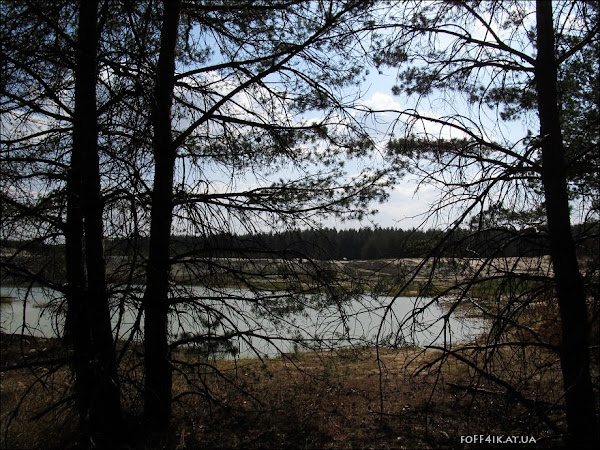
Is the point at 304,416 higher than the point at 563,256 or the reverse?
the reverse

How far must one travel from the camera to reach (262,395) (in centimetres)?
611

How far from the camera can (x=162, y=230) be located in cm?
491

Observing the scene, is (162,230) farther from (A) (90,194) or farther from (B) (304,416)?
(B) (304,416)

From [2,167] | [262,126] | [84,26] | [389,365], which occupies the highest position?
[84,26]

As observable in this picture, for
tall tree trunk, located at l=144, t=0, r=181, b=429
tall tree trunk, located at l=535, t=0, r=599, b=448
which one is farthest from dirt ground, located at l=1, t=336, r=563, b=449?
Result: tall tree trunk, located at l=535, t=0, r=599, b=448

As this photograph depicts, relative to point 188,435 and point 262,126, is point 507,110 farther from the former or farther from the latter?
point 188,435

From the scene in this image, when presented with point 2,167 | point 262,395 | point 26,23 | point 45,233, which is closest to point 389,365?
point 262,395

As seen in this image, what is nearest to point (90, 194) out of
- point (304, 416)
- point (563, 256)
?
point (304, 416)

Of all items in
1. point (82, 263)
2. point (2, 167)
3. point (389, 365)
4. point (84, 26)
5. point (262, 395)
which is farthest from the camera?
point (389, 365)

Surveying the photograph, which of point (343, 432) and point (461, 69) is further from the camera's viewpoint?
point (343, 432)

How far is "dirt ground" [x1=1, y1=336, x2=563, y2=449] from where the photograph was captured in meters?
4.60

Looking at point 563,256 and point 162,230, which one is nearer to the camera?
point 563,256

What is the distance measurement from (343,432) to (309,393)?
1217 mm

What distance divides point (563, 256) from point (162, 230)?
394 cm
